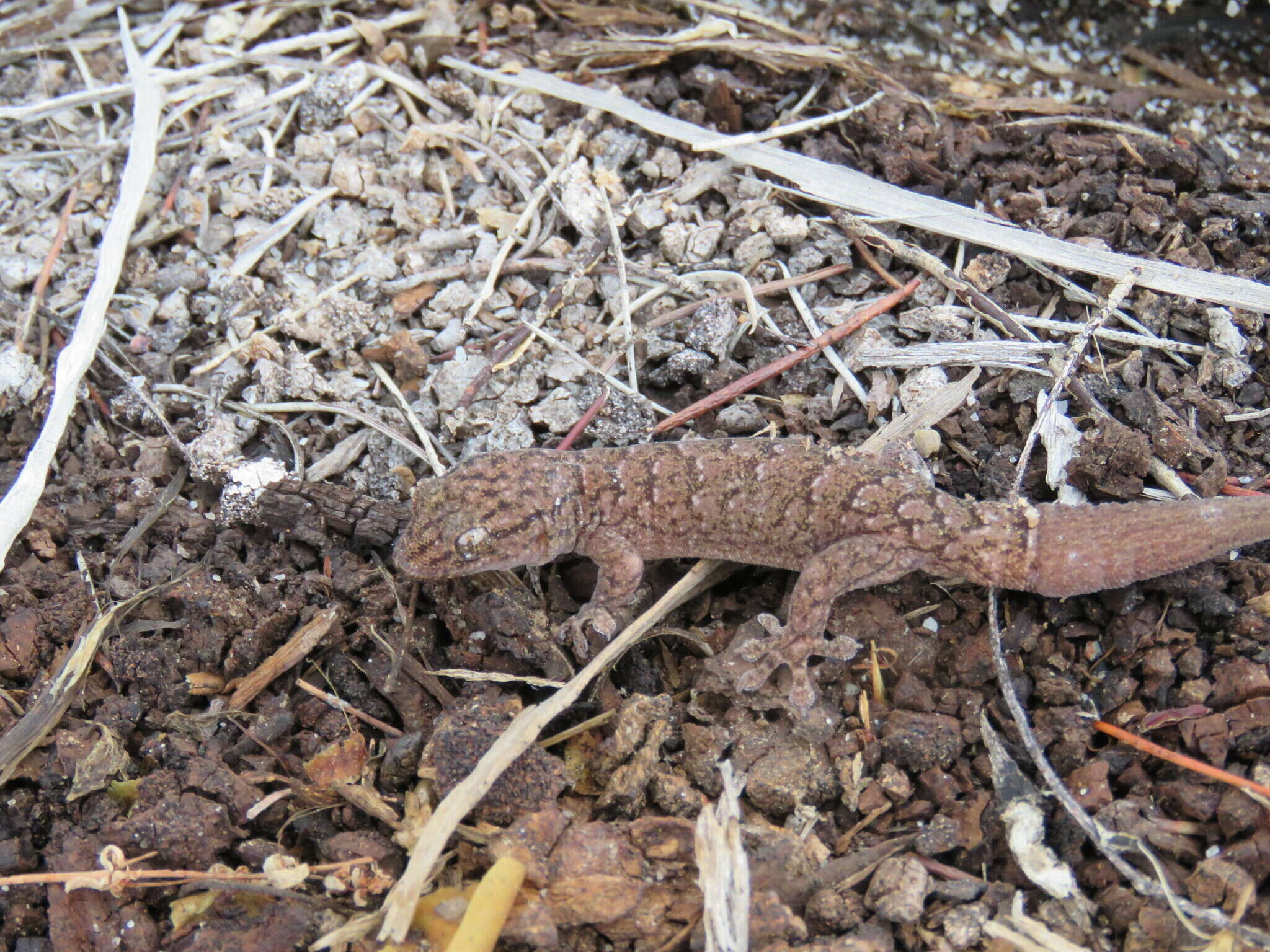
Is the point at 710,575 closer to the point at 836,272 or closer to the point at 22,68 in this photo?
the point at 836,272

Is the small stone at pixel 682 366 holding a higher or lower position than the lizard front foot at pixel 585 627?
higher

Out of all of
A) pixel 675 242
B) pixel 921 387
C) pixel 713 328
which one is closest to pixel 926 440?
pixel 921 387

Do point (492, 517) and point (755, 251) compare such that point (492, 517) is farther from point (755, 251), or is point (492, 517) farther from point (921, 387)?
point (921, 387)

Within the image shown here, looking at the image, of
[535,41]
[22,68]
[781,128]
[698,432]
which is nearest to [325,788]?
[698,432]

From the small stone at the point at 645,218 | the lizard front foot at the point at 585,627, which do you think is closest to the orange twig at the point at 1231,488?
the lizard front foot at the point at 585,627

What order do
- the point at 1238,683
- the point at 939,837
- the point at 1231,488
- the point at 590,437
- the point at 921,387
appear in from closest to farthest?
the point at 939,837
the point at 1238,683
the point at 1231,488
the point at 921,387
the point at 590,437

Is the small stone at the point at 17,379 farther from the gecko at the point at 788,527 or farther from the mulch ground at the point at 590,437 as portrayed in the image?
the gecko at the point at 788,527
